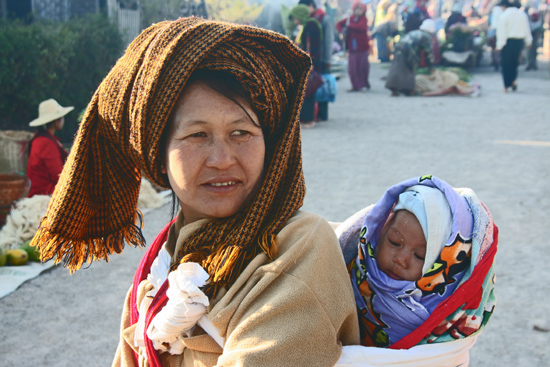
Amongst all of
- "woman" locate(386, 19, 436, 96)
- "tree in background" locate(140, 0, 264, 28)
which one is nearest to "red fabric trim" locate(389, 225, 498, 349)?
"tree in background" locate(140, 0, 264, 28)

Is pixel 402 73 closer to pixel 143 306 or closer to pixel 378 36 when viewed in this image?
pixel 378 36

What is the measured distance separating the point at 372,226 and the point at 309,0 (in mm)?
8405

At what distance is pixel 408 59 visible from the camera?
1272 cm

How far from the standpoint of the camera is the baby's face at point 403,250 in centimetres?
202

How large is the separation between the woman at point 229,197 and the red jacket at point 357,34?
12.1 metres

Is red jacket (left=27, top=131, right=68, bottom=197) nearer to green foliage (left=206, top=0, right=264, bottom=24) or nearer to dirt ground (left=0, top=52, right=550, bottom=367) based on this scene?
dirt ground (left=0, top=52, right=550, bottom=367)

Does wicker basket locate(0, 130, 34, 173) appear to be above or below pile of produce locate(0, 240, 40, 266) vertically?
above

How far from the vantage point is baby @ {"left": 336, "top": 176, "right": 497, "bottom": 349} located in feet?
5.90

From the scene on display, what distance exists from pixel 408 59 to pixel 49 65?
773 centimetres

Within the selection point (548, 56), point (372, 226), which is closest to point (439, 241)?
point (372, 226)

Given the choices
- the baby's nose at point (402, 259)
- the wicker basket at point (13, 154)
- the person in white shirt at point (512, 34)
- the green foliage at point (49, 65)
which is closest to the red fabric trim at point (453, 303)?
the baby's nose at point (402, 259)

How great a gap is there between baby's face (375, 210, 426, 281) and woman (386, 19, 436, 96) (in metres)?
11.2

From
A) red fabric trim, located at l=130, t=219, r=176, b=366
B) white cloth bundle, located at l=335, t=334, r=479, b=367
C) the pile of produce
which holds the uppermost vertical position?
red fabric trim, located at l=130, t=219, r=176, b=366

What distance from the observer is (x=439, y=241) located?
6.30 ft
